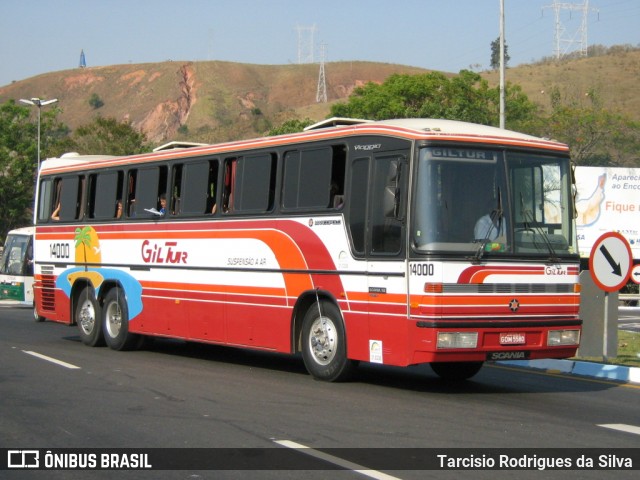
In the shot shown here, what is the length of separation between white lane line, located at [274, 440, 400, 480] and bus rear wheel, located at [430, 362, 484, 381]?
5.18 meters

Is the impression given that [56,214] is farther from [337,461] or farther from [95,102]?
[95,102]

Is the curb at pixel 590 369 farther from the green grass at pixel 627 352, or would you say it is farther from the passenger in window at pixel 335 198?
the passenger in window at pixel 335 198

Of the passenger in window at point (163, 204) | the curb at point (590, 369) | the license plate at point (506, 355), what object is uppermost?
the passenger in window at point (163, 204)

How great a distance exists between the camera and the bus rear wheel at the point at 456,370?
1398 cm

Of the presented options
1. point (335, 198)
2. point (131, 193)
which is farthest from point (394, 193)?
point (131, 193)

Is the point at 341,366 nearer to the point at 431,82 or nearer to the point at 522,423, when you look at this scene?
the point at 522,423

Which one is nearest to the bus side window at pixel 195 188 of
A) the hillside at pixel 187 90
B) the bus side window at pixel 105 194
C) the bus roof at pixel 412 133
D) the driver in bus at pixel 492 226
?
the bus roof at pixel 412 133

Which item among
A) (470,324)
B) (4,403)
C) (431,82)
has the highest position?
(431,82)

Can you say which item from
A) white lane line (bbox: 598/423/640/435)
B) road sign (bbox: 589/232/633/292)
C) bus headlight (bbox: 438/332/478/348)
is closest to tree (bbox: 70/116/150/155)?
road sign (bbox: 589/232/633/292)

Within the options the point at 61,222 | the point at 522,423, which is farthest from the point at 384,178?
the point at 61,222

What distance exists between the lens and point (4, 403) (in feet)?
37.9

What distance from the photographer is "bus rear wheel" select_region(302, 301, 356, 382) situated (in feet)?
43.4

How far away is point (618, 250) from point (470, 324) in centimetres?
378

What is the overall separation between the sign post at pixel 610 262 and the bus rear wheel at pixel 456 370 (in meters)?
2.09
